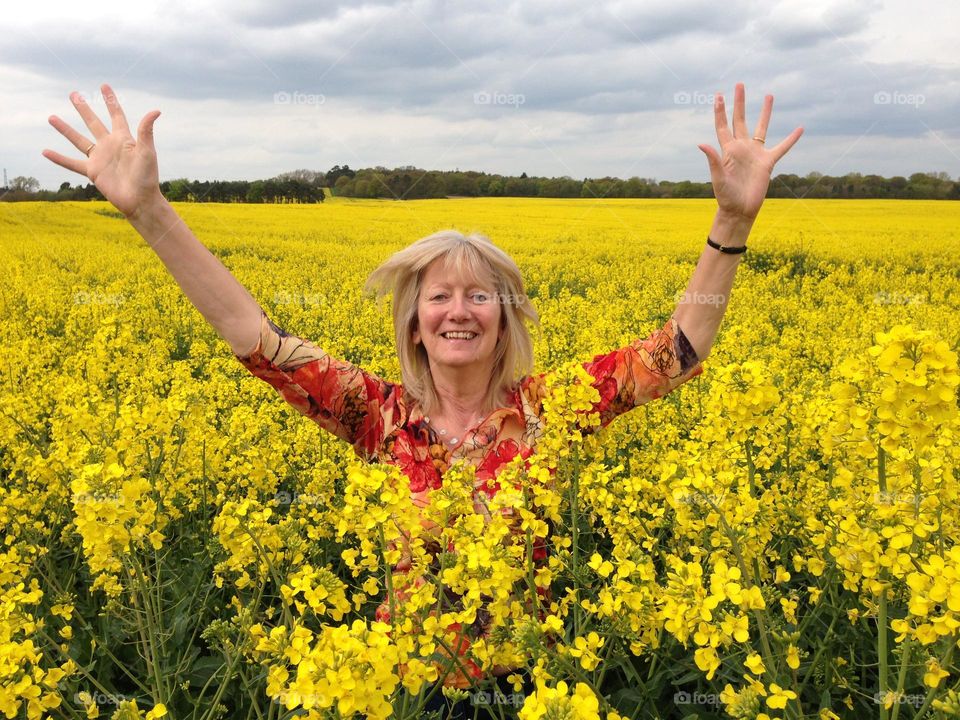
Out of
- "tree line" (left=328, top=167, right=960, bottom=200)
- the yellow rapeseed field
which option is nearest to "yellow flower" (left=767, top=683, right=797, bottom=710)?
the yellow rapeseed field

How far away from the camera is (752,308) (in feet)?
31.3

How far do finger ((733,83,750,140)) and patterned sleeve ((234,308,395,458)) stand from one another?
1583 millimetres

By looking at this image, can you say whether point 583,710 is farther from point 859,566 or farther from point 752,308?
point 752,308

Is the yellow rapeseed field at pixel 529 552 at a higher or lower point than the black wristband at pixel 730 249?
lower

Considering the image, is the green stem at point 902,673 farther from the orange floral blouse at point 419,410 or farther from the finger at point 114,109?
the finger at point 114,109

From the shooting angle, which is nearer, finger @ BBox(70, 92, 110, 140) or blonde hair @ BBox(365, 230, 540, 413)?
finger @ BBox(70, 92, 110, 140)

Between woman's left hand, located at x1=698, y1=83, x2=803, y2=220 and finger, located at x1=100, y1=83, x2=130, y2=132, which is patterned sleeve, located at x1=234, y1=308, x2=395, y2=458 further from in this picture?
woman's left hand, located at x1=698, y1=83, x2=803, y2=220

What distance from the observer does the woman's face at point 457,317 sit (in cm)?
286

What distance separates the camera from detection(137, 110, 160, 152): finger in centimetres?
225

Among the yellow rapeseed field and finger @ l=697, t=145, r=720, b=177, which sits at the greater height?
finger @ l=697, t=145, r=720, b=177

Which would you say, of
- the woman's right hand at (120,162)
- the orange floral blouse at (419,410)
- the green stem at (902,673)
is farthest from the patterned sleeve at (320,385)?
the green stem at (902,673)

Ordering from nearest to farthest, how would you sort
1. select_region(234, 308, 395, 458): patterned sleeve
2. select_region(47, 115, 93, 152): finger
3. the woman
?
select_region(47, 115, 93, 152): finger < the woman < select_region(234, 308, 395, 458): patterned sleeve

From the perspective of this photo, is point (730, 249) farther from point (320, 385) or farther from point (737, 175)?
point (320, 385)

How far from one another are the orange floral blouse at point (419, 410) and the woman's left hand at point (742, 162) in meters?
0.52
